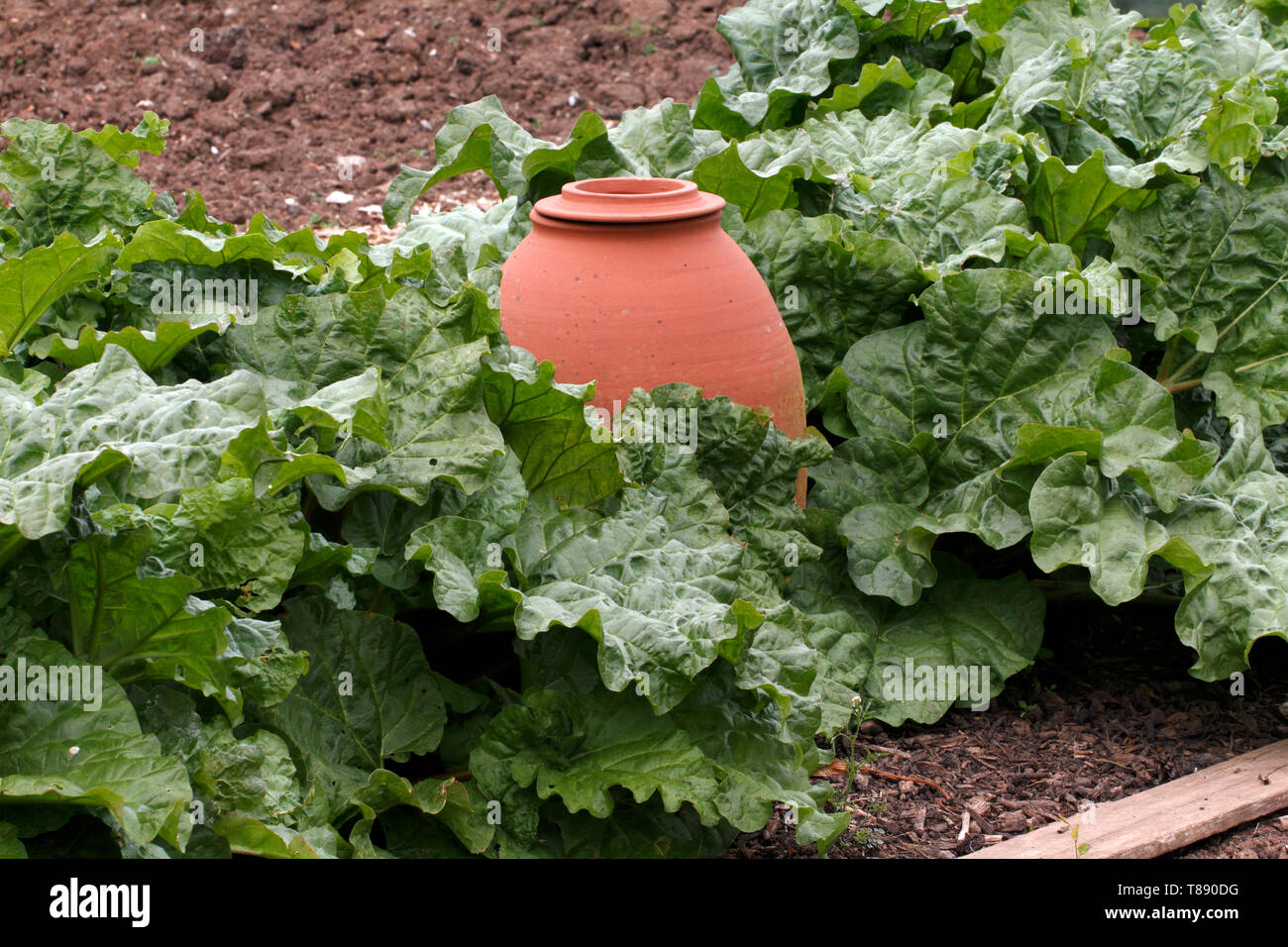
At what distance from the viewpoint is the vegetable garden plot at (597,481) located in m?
2.42

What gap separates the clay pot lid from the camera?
363 centimetres

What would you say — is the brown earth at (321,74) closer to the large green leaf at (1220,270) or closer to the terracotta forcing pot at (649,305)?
the terracotta forcing pot at (649,305)

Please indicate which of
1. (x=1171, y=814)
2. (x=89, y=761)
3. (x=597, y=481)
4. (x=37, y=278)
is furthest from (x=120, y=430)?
(x=1171, y=814)

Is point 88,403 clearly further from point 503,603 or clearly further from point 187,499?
point 503,603

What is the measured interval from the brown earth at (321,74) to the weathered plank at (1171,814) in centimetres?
520

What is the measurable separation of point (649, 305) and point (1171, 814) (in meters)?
1.76

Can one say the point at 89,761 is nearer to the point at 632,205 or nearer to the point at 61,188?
the point at 632,205

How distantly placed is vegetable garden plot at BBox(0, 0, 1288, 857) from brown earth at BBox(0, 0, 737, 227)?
334 centimetres

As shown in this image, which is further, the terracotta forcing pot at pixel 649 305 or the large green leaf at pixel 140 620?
the terracotta forcing pot at pixel 649 305

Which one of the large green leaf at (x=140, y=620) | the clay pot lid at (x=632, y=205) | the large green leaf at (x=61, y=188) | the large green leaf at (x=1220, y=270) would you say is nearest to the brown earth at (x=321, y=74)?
the large green leaf at (x=61, y=188)

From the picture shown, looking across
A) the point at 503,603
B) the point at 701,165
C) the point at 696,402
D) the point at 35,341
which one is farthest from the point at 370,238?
the point at 503,603

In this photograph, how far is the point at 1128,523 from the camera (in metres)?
3.36

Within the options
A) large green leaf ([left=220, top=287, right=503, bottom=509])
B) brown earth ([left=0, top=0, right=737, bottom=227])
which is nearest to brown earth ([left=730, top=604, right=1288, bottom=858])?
large green leaf ([left=220, top=287, right=503, bottom=509])

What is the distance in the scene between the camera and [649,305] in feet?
11.7
